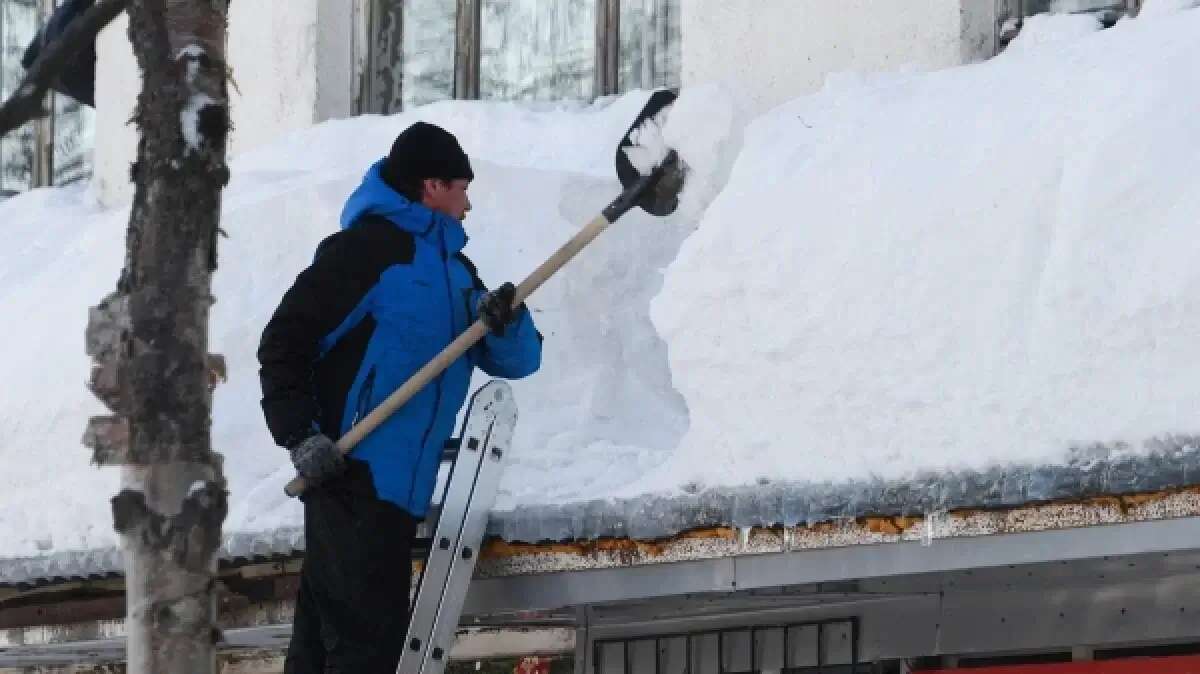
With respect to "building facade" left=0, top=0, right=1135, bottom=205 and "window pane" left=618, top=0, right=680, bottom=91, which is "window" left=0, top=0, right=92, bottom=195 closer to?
"building facade" left=0, top=0, right=1135, bottom=205

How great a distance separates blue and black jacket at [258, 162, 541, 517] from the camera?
641cm

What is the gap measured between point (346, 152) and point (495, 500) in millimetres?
2939

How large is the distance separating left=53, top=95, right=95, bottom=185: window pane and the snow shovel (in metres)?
5.10

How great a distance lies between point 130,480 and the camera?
232 inches

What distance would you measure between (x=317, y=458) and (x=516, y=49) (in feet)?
12.6

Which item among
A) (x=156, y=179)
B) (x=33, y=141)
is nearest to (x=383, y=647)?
(x=156, y=179)

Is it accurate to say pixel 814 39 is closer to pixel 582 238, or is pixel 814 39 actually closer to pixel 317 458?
pixel 582 238

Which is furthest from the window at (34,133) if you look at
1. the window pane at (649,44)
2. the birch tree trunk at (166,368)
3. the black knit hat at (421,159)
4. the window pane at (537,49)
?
the birch tree trunk at (166,368)

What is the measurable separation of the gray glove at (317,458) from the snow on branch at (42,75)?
1.22 meters

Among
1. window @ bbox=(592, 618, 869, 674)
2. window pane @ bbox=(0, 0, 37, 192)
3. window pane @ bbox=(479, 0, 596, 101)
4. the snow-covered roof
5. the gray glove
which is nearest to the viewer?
the snow-covered roof

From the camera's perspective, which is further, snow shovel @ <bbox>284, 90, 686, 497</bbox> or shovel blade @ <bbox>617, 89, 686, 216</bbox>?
shovel blade @ <bbox>617, 89, 686, 216</bbox>

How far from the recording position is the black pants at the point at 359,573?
6.36 meters

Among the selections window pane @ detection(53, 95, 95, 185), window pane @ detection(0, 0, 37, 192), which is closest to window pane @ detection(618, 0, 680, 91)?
window pane @ detection(53, 95, 95, 185)

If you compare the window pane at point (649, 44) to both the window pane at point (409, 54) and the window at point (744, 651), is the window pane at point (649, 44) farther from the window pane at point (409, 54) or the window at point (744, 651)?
the window at point (744, 651)
